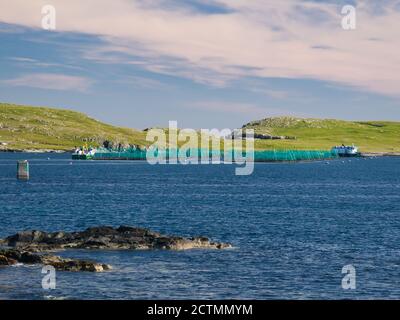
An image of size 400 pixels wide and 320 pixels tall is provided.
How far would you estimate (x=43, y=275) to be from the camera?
5734cm

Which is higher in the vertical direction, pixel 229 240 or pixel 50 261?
pixel 50 261

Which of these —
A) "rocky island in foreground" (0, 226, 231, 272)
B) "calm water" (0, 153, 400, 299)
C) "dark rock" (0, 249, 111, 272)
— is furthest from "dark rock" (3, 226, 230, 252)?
"dark rock" (0, 249, 111, 272)

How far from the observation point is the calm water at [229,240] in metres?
54.1

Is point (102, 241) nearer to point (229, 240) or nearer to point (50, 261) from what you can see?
point (50, 261)

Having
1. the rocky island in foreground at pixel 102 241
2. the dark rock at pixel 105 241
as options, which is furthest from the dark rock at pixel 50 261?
the dark rock at pixel 105 241

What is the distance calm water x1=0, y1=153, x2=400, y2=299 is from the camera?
5406 cm

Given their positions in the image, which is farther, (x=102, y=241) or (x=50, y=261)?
(x=102, y=241)

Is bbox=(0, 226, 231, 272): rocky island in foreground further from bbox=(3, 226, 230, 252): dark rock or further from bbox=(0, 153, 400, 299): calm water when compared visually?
bbox=(0, 153, 400, 299): calm water

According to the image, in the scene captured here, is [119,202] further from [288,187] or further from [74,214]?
[288,187]

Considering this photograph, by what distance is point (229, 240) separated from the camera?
84.4 meters

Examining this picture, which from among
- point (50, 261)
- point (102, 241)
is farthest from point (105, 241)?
point (50, 261)

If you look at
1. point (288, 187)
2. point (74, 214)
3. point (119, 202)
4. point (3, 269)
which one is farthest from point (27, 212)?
point (288, 187)

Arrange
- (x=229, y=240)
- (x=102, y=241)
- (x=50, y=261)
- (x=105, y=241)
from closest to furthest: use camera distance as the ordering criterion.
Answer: (x=50, y=261) → (x=102, y=241) → (x=105, y=241) → (x=229, y=240)

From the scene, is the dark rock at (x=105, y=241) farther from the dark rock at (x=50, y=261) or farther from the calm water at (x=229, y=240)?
the dark rock at (x=50, y=261)
